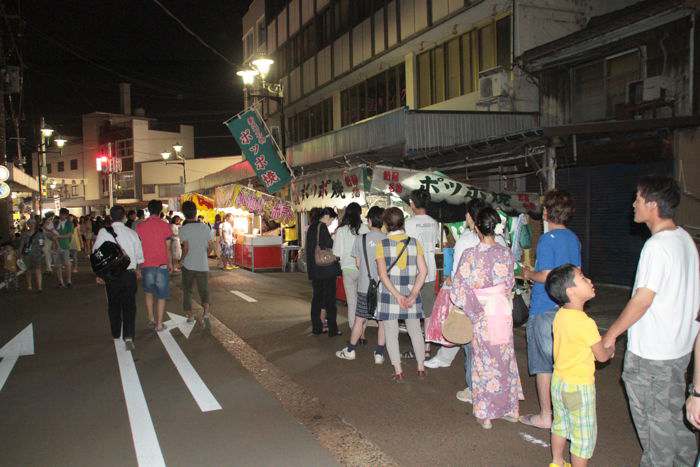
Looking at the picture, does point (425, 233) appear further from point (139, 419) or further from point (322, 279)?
point (139, 419)

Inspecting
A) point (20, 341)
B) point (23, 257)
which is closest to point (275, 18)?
point (23, 257)

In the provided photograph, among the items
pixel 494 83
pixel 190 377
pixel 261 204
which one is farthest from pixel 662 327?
pixel 261 204

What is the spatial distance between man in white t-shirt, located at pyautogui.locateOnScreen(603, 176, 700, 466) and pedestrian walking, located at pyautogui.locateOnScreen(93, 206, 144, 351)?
669 centimetres

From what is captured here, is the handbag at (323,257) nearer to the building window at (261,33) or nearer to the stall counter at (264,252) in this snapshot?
the stall counter at (264,252)

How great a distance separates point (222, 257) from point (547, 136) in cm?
1348

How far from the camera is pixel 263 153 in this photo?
16156 millimetres

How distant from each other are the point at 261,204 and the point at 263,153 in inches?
92.5

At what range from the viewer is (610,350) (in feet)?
11.7

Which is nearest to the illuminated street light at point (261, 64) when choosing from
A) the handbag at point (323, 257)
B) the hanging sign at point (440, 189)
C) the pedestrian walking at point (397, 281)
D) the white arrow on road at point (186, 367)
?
the hanging sign at point (440, 189)

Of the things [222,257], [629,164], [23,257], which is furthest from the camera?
[222,257]

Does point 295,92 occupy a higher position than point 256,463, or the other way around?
point 295,92

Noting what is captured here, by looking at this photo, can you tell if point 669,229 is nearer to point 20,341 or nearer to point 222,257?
point 20,341

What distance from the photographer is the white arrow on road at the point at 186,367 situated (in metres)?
5.77

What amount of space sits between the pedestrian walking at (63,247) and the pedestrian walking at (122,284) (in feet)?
25.7
